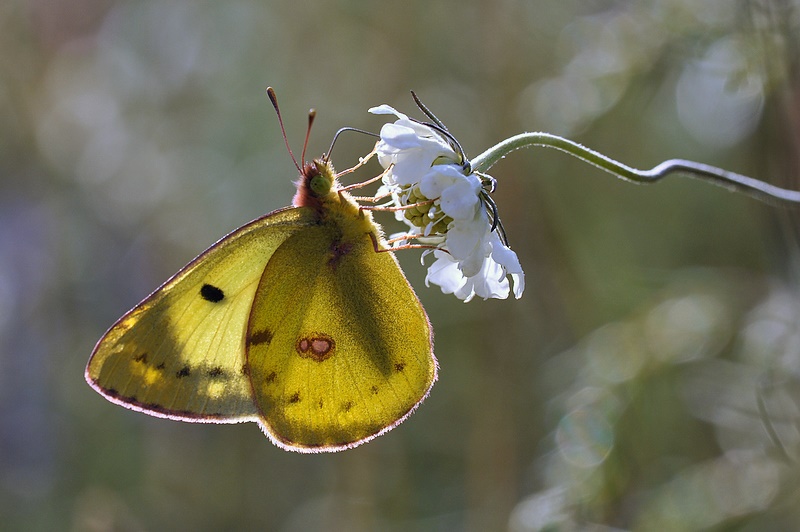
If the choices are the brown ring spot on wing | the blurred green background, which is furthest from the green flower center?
the blurred green background

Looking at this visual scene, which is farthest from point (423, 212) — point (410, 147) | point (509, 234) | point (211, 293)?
point (509, 234)

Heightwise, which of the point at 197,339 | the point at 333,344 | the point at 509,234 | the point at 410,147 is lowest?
the point at 509,234

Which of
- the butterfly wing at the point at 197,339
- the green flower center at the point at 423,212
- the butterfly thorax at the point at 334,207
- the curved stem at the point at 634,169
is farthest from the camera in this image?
the butterfly thorax at the point at 334,207

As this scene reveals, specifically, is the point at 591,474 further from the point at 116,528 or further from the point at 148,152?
the point at 148,152

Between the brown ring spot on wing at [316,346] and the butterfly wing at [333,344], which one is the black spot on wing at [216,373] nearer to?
the butterfly wing at [333,344]

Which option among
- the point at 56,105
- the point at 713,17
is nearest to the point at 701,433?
the point at 713,17

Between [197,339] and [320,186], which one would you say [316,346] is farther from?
[320,186]

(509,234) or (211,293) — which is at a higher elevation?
(211,293)

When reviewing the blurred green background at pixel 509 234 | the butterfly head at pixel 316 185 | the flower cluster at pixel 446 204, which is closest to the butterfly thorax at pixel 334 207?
the butterfly head at pixel 316 185
